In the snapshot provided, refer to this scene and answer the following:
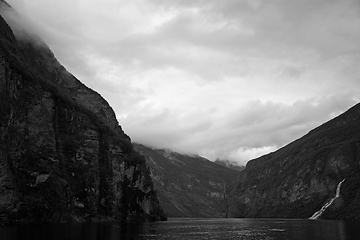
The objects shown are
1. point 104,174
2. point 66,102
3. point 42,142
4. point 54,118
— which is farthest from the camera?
point 104,174

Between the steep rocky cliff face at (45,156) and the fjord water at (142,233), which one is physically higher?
the steep rocky cliff face at (45,156)

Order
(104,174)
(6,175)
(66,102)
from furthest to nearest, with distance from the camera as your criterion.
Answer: (104,174) → (66,102) → (6,175)

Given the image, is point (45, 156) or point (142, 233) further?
point (45, 156)

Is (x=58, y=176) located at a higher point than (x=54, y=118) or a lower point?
lower

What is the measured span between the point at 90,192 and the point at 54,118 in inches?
1578

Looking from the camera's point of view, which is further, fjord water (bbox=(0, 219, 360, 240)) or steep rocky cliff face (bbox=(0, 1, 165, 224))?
steep rocky cliff face (bbox=(0, 1, 165, 224))

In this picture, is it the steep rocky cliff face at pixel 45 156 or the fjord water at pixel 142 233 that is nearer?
the fjord water at pixel 142 233

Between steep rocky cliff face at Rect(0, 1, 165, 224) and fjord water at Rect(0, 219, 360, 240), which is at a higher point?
steep rocky cliff face at Rect(0, 1, 165, 224)

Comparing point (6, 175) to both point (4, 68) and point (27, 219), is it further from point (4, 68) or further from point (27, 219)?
point (4, 68)

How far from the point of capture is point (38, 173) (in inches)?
5187

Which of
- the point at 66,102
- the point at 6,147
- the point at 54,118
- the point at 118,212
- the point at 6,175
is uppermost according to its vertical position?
the point at 66,102

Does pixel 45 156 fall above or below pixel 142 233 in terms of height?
above

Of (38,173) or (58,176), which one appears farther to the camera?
(58,176)

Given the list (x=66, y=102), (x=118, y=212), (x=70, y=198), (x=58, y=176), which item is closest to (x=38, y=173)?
(x=58, y=176)
